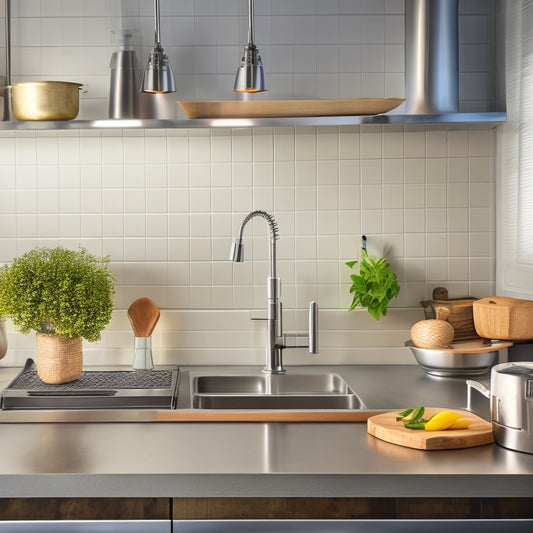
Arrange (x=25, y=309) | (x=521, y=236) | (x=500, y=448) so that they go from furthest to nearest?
(x=521, y=236)
(x=25, y=309)
(x=500, y=448)

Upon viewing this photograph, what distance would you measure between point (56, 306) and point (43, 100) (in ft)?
2.00

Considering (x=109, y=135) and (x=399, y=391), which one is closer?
(x=399, y=391)

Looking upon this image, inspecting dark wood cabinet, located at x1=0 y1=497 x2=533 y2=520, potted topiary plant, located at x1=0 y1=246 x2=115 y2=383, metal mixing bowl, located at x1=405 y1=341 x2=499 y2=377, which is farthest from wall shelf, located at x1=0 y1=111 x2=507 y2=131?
dark wood cabinet, located at x1=0 y1=497 x2=533 y2=520

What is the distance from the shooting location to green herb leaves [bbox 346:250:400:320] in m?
2.21

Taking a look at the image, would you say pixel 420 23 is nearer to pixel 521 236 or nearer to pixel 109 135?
pixel 521 236

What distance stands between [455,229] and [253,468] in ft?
4.04

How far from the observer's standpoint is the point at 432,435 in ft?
4.81

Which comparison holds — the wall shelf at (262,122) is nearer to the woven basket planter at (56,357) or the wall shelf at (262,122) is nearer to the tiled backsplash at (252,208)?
the tiled backsplash at (252,208)

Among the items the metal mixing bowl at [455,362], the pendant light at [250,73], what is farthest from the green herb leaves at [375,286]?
the pendant light at [250,73]

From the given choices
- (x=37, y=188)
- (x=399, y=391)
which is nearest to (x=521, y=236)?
(x=399, y=391)

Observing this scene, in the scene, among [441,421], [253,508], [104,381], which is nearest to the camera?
[253,508]

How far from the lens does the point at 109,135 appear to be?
2283mm

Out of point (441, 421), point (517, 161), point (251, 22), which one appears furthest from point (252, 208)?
point (441, 421)

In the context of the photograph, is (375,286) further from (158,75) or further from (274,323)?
(158,75)
